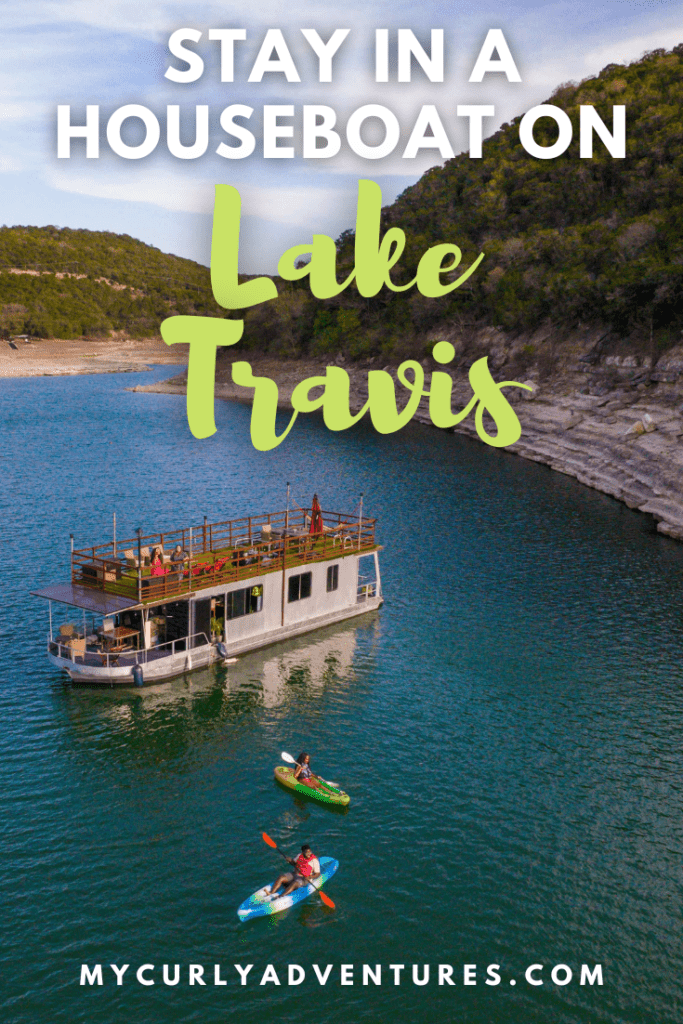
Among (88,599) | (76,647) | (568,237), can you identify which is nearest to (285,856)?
(76,647)

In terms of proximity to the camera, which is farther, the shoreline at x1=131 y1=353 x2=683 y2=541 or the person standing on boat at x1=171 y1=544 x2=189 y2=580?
the shoreline at x1=131 y1=353 x2=683 y2=541

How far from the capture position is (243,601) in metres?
47.6

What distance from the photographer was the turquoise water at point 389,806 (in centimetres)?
2466

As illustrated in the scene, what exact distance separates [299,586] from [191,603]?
7.85 meters

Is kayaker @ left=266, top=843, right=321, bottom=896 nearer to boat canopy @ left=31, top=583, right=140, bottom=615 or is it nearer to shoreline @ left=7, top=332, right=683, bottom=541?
boat canopy @ left=31, top=583, right=140, bottom=615

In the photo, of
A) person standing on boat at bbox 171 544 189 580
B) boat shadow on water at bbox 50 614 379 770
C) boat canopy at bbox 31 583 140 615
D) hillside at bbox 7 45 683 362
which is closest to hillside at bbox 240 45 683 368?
hillside at bbox 7 45 683 362

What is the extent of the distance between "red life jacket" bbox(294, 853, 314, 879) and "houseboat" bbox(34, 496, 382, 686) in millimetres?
17020

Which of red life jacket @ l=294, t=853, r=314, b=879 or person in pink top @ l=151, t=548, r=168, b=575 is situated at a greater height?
person in pink top @ l=151, t=548, r=168, b=575

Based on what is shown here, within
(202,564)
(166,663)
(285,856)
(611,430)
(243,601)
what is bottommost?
(285,856)

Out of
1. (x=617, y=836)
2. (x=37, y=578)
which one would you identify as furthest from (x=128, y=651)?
(x=617, y=836)

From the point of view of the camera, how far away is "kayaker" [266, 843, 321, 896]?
2723 cm

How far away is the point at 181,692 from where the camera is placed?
140 ft

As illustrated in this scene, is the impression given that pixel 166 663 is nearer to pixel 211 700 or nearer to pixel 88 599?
pixel 211 700

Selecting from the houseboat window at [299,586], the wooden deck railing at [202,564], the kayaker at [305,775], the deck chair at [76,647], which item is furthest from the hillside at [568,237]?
the kayaker at [305,775]
